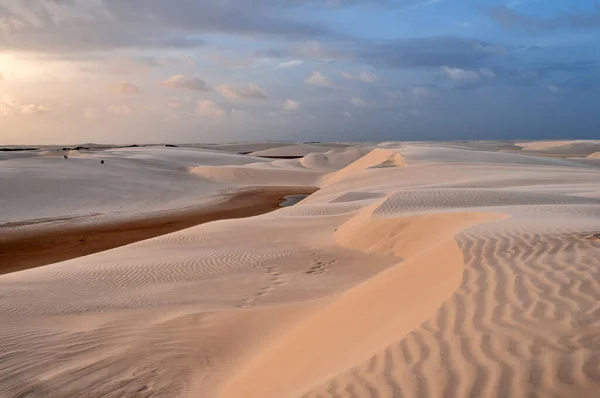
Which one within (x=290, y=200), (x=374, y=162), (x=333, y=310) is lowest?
(x=290, y=200)

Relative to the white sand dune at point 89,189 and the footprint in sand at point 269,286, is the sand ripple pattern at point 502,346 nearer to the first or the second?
the footprint in sand at point 269,286

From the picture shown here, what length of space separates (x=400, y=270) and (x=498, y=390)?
14.1 feet

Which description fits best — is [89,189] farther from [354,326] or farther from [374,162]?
[354,326]

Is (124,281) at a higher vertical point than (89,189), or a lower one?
lower

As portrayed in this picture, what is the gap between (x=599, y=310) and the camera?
14.1ft

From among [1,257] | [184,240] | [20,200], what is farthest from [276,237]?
[20,200]

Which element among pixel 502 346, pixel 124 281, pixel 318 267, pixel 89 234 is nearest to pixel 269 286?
pixel 318 267

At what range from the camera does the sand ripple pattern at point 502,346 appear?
3318 millimetres

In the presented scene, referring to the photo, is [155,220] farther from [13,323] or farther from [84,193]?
[13,323]

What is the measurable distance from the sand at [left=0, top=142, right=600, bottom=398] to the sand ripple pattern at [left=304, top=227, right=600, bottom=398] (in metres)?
0.01

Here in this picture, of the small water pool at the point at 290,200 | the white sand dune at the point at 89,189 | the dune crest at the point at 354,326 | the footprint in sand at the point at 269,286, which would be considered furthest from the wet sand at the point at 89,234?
the dune crest at the point at 354,326

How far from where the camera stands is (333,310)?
6.66 meters

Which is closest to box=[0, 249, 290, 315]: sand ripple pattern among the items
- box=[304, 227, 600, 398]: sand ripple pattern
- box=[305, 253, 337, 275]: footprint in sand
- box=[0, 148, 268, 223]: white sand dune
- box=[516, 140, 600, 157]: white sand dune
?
box=[305, 253, 337, 275]: footprint in sand

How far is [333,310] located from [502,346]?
305 centimetres
